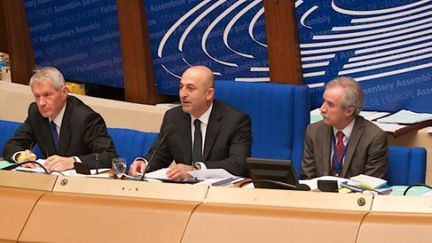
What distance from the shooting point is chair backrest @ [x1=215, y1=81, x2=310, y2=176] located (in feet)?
20.7

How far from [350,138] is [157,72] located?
2728 millimetres

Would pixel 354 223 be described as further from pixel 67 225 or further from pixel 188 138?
pixel 188 138

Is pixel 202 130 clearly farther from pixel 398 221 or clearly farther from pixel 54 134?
pixel 398 221

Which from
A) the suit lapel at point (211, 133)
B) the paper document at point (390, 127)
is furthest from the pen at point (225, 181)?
the paper document at point (390, 127)

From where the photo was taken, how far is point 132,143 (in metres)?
6.39

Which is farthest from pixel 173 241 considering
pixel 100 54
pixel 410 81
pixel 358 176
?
pixel 100 54

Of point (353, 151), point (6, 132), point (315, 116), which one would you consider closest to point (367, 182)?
point (353, 151)

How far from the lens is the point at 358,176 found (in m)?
5.34

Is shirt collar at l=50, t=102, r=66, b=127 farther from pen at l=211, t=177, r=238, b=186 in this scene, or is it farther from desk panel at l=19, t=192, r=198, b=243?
desk panel at l=19, t=192, r=198, b=243

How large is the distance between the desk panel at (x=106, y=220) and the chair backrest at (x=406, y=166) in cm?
154

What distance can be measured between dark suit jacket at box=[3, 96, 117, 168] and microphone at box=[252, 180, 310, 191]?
59.7 inches

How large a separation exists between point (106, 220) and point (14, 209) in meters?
0.45

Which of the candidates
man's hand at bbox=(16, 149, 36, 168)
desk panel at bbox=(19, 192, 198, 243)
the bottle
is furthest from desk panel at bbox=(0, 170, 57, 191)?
the bottle

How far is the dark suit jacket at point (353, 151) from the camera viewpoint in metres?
5.66
